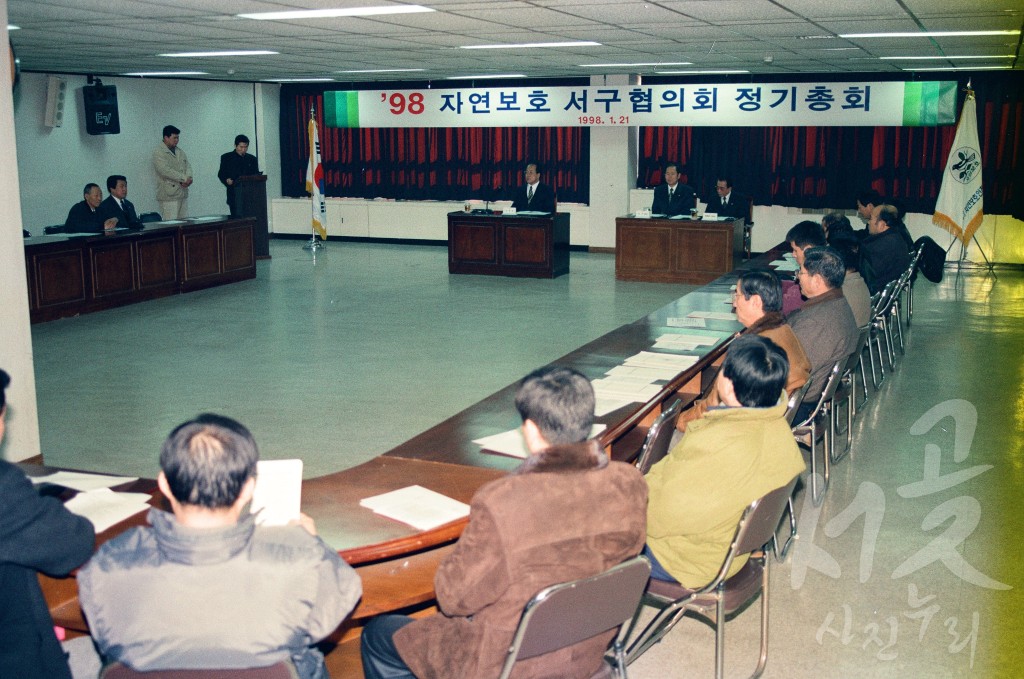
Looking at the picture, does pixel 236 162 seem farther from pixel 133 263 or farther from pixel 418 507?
pixel 418 507

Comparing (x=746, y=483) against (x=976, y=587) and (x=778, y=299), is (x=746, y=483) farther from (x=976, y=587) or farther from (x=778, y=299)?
(x=778, y=299)

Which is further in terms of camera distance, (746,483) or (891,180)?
(891,180)

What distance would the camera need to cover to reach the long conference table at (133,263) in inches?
356

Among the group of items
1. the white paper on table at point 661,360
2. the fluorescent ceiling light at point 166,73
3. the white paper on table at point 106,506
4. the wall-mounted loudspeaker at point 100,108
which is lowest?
the white paper on table at point 106,506

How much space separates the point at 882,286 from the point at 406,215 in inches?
353

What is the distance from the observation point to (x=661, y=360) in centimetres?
484

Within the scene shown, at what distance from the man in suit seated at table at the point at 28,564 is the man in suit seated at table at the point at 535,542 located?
0.80 metres

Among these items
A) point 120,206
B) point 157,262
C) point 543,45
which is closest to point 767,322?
point 543,45

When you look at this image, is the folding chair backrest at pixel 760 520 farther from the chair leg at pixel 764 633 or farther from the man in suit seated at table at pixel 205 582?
the man in suit seated at table at pixel 205 582

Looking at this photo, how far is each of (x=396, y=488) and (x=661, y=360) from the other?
83.8 inches

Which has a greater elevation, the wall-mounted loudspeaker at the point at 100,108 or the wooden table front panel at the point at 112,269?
the wall-mounted loudspeaker at the point at 100,108

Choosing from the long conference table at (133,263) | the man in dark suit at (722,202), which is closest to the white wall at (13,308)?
the long conference table at (133,263)

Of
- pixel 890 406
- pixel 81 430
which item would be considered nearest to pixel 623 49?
pixel 890 406

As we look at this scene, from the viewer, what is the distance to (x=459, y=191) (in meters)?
15.4
